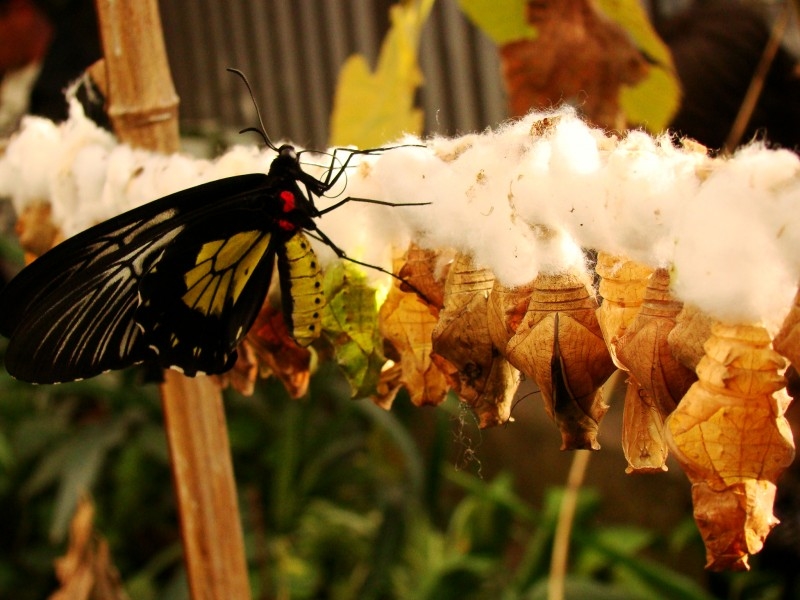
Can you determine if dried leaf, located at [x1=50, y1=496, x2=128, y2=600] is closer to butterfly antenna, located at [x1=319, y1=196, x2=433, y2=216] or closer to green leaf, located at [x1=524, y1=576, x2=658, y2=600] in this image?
butterfly antenna, located at [x1=319, y1=196, x2=433, y2=216]

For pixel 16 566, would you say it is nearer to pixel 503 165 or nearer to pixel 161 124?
pixel 161 124

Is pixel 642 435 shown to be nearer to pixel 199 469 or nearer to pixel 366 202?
pixel 366 202

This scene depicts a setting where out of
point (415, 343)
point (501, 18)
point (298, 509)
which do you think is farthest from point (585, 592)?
point (415, 343)

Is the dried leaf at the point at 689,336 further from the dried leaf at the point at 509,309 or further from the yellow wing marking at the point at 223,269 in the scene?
the yellow wing marking at the point at 223,269

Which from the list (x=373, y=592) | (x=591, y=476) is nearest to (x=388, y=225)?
(x=373, y=592)

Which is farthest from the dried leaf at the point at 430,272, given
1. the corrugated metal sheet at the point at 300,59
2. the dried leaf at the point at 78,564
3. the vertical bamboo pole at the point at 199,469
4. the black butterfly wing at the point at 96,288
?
the corrugated metal sheet at the point at 300,59
